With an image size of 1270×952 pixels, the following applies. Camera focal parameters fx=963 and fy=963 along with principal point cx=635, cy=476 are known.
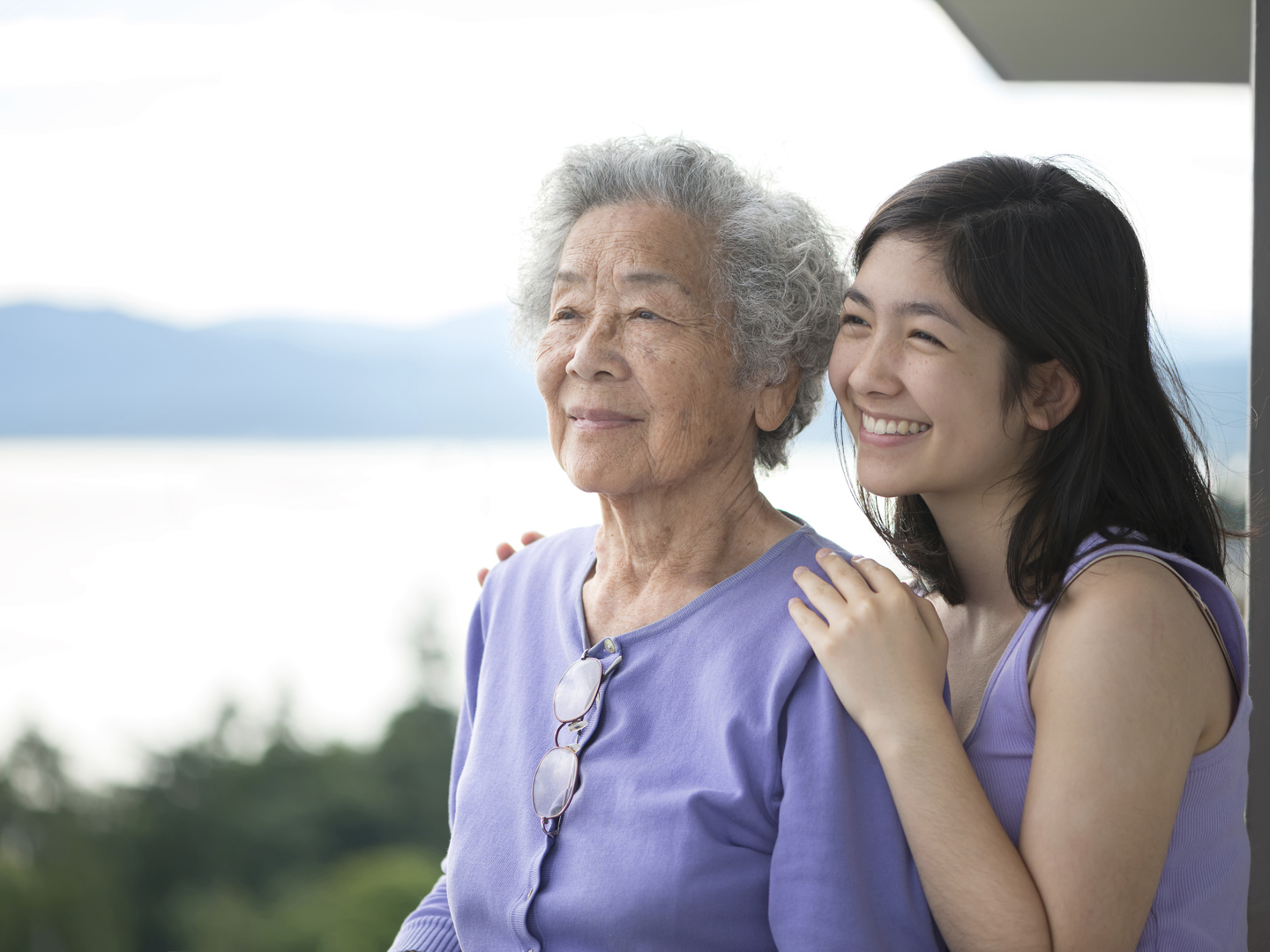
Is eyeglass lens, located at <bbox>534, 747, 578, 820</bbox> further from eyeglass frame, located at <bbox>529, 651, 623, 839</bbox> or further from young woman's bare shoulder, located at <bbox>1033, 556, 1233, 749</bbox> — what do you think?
young woman's bare shoulder, located at <bbox>1033, 556, 1233, 749</bbox>

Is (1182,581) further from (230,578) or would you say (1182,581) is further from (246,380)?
(246,380)

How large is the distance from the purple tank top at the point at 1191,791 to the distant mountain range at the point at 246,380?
3.33m

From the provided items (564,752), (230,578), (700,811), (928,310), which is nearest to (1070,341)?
(928,310)

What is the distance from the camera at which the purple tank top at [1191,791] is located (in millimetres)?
1348

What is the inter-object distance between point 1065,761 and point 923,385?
1.82 ft

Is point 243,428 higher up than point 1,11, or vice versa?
point 1,11

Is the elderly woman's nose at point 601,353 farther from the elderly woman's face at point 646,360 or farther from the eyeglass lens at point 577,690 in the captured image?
the eyeglass lens at point 577,690

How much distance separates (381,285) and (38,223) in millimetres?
1787

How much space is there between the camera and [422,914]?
1788 millimetres

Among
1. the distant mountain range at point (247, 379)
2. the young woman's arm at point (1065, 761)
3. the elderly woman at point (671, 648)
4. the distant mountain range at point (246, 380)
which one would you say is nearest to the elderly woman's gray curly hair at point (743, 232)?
the elderly woman at point (671, 648)

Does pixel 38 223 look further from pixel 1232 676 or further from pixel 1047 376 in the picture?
pixel 1232 676

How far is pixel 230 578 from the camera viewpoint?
5.16 m

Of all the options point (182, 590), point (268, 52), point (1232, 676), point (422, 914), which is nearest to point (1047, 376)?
point (1232, 676)

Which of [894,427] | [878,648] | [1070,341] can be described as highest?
[1070,341]
